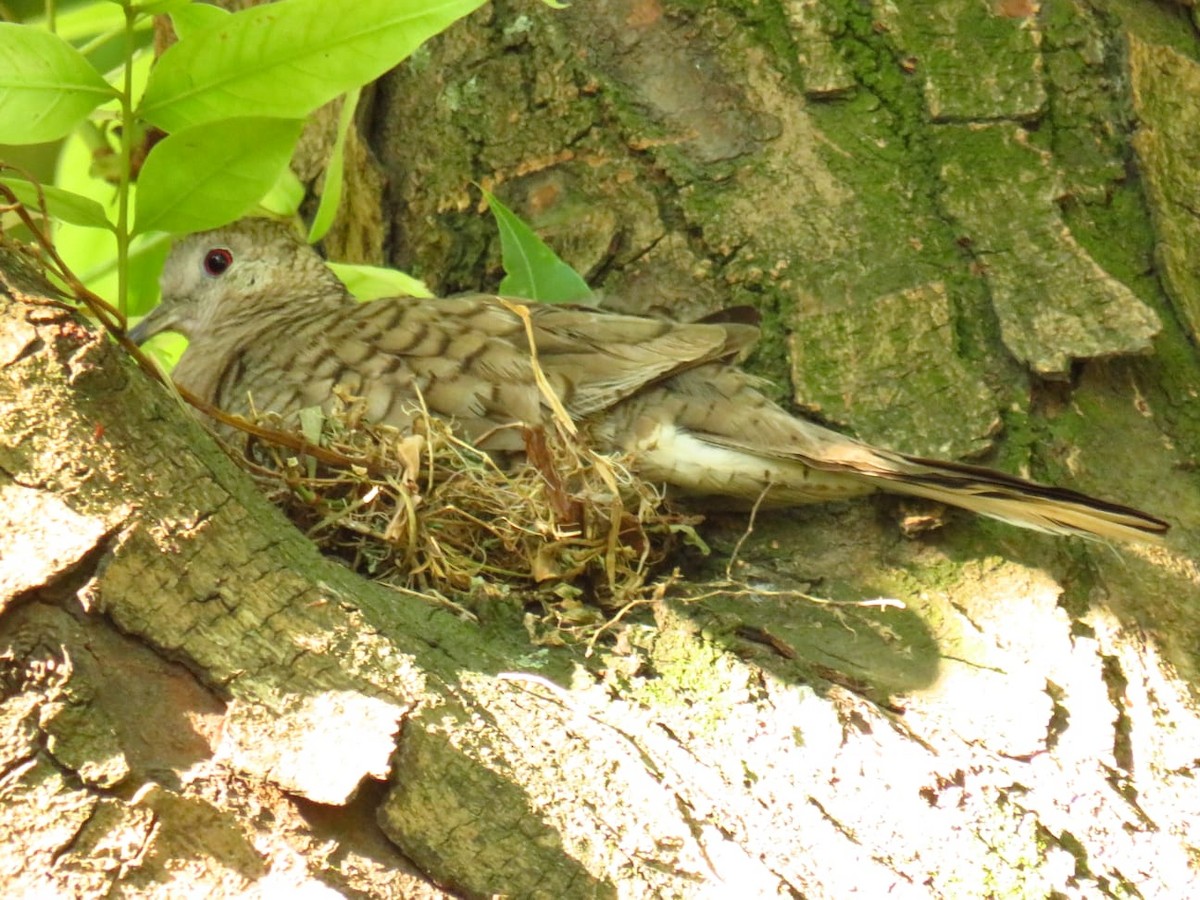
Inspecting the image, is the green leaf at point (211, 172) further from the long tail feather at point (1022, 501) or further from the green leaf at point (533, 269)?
the long tail feather at point (1022, 501)

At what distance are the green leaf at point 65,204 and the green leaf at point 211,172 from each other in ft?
0.19

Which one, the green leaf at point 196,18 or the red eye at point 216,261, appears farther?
the red eye at point 216,261

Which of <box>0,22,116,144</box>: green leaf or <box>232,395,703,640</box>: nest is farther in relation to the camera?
<box>232,395,703,640</box>: nest

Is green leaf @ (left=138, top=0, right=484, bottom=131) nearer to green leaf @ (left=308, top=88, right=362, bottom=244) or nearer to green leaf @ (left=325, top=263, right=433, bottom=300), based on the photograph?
green leaf @ (left=308, top=88, right=362, bottom=244)

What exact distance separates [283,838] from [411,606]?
1.45ft

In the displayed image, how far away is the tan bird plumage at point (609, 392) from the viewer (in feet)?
7.04

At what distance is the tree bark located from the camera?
1270 millimetres

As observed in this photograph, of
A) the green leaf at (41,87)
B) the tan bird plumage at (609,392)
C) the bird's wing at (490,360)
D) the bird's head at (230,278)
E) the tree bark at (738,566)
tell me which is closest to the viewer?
the tree bark at (738,566)

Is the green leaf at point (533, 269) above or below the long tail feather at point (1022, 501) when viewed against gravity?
above

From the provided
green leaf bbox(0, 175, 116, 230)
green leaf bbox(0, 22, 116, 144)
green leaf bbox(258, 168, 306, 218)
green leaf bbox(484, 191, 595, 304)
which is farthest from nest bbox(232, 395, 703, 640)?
green leaf bbox(258, 168, 306, 218)

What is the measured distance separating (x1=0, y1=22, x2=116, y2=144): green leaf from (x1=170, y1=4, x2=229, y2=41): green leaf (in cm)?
13

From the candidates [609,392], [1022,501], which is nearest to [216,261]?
[609,392]

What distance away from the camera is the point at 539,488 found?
6.89ft

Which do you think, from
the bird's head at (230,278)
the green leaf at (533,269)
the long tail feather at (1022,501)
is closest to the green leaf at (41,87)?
the green leaf at (533,269)
